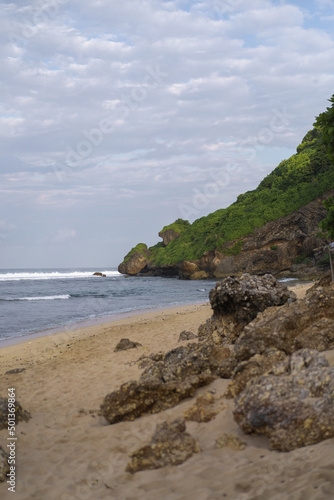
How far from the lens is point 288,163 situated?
69688 mm

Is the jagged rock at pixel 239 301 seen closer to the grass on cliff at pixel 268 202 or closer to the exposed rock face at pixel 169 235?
the grass on cliff at pixel 268 202

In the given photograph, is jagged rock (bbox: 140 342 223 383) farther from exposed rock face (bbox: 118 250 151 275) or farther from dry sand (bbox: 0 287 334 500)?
exposed rock face (bbox: 118 250 151 275)

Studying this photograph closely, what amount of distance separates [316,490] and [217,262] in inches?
2273

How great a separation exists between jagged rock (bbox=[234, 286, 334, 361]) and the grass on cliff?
48.8m

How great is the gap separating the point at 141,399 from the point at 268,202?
59182 mm

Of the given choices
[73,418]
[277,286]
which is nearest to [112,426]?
[73,418]

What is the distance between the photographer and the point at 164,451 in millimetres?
4352

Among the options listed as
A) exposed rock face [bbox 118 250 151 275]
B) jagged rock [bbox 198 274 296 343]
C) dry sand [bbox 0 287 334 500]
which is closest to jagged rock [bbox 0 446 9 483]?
dry sand [bbox 0 287 334 500]

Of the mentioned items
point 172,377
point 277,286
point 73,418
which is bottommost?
point 73,418

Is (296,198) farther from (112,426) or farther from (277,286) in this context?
(112,426)

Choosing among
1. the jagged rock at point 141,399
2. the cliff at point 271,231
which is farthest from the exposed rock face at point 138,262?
the jagged rock at point 141,399

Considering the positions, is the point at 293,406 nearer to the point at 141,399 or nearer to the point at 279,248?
the point at 141,399

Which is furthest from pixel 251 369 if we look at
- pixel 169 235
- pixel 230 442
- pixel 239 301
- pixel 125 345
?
pixel 169 235

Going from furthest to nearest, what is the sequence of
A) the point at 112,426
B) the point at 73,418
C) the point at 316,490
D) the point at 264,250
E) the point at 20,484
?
the point at 264,250, the point at 73,418, the point at 112,426, the point at 20,484, the point at 316,490
